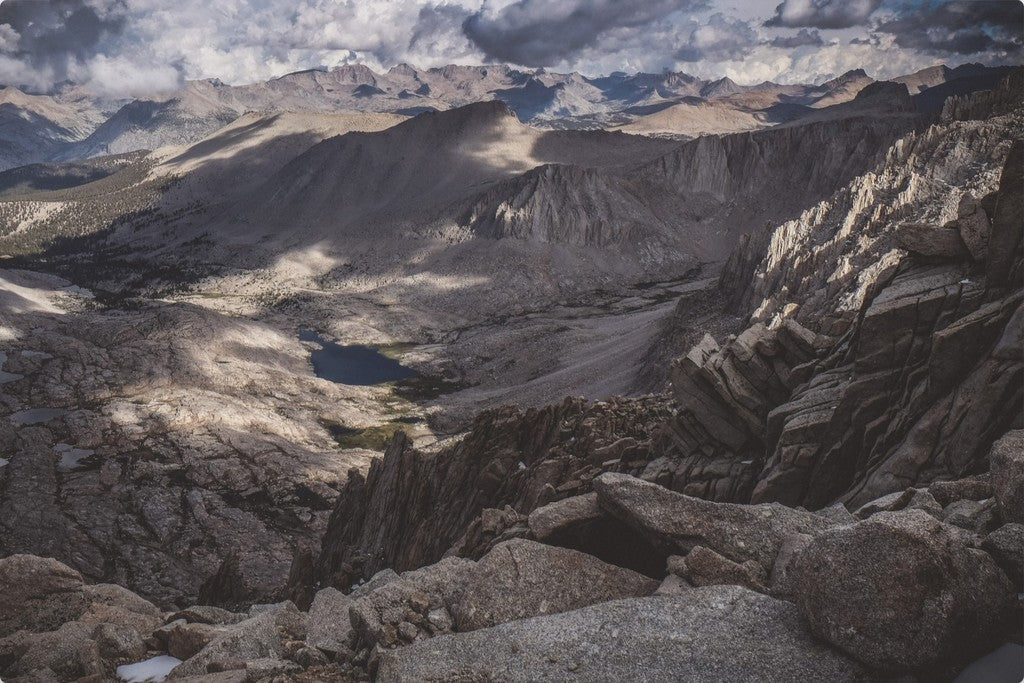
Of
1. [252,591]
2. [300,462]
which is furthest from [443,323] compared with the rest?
[252,591]

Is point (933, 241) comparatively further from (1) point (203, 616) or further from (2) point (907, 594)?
(1) point (203, 616)

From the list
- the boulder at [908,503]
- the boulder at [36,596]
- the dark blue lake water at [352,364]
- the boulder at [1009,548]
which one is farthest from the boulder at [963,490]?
the dark blue lake water at [352,364]

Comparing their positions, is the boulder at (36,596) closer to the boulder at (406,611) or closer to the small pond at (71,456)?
the boulder at (406,611)

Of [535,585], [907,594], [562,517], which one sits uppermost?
[907,594]

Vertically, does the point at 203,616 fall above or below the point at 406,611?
below

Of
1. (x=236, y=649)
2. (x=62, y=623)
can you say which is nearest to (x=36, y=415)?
(x=62, y=623)

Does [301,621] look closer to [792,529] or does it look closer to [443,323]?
[792,529]
